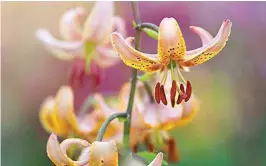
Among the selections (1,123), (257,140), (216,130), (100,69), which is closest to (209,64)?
(216,130)

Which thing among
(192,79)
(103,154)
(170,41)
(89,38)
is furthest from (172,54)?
(192,79)

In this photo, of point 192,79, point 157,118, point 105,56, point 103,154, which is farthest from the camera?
point 192,79

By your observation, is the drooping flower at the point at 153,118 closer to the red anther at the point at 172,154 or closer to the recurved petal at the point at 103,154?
the red anther at the point at 172,154

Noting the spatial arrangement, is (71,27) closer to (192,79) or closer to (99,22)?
(99,22)

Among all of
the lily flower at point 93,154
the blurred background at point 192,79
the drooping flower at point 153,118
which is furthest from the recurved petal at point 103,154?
the blurred background at point 192,79

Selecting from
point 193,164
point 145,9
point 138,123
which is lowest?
point 193,164

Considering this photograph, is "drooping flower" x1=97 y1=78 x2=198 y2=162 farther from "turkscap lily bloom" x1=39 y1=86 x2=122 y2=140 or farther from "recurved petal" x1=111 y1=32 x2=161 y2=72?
"recurved petal" x1=111 y1=32 x2=161 y2=72

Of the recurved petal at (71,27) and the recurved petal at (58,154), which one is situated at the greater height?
the recurved petal at (71,27)

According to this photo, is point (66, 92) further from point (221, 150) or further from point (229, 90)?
point (229, 90)
